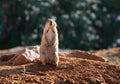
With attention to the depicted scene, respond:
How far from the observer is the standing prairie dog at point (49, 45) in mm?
6484

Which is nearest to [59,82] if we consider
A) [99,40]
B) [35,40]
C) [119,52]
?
[119,52]

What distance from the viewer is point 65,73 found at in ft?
21.0

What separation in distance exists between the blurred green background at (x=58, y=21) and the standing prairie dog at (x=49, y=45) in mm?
6547

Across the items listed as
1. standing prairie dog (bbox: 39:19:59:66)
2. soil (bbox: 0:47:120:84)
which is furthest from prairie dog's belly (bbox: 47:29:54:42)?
soil (bbox: 0:47:120:84)

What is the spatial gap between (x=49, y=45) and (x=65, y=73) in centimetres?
47

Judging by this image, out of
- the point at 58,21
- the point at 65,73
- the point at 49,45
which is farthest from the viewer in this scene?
the point at 58,21

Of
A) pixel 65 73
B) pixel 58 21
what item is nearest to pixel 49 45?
pixel 65 73

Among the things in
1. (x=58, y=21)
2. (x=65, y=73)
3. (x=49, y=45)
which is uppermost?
(x=49, y=45)

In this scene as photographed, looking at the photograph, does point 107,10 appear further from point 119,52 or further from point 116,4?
point 119,52

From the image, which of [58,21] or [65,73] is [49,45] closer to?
[65,73]

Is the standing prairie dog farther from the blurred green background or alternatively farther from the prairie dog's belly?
the blurred green background

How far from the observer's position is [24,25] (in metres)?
13.5

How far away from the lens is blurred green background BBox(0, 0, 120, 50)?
1317 centimetres

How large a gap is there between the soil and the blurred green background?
618cm
